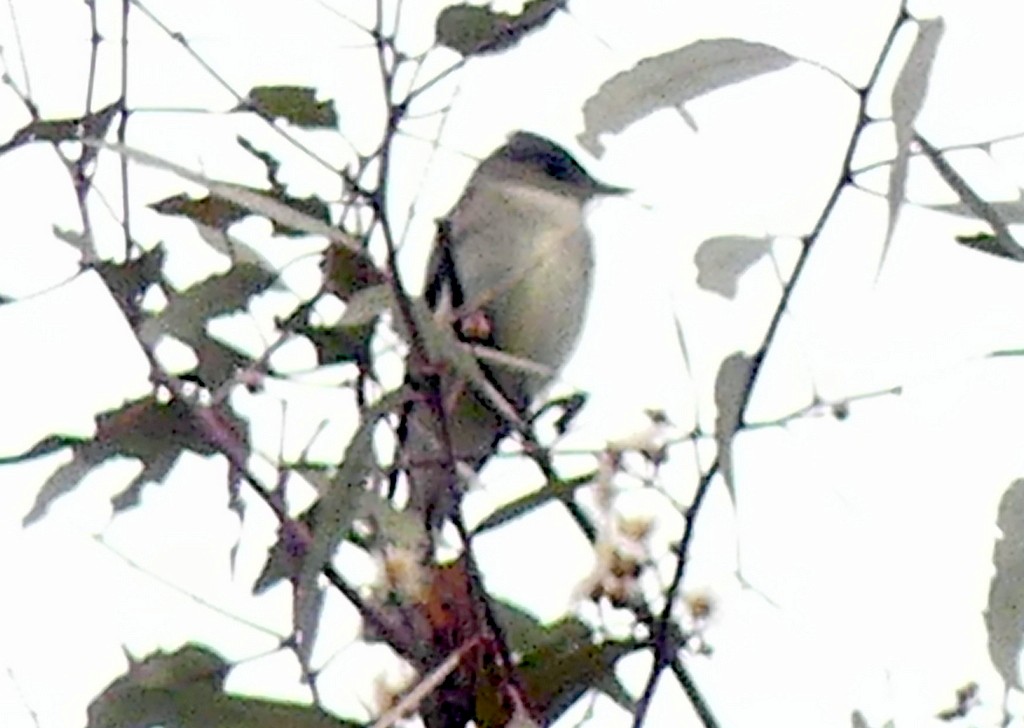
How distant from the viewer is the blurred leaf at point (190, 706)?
413 mm

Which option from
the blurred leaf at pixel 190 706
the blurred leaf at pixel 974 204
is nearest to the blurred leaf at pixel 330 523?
the blurred leaf at pixel 190 706

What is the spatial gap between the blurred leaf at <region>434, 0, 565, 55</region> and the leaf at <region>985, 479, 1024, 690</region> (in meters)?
0.16

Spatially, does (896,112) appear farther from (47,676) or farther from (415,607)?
(47,676)

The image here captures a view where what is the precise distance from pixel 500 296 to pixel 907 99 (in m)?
0.31

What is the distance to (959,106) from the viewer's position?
88 centimetres

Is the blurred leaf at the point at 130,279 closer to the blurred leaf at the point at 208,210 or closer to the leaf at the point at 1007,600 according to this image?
the blurred leaf at the point at 208,210

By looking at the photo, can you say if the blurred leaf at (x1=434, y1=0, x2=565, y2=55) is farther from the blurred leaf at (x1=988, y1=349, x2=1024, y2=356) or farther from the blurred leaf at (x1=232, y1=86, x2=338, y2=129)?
the blurred leaf at (x1=988, y1=349, x2=1024, y2=356)

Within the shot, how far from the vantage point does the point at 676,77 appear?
409 mm

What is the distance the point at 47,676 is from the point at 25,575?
5 cm

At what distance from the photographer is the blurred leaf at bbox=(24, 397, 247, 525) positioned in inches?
18.1

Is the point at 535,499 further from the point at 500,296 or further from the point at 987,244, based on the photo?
the point at 500,296

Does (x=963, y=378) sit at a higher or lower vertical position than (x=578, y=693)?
higher

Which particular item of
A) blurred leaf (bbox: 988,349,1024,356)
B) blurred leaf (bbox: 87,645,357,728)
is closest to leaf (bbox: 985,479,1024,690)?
blurred leaf (bbox: 988,349,1024,356)

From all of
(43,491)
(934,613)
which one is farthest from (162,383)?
(934,613)
